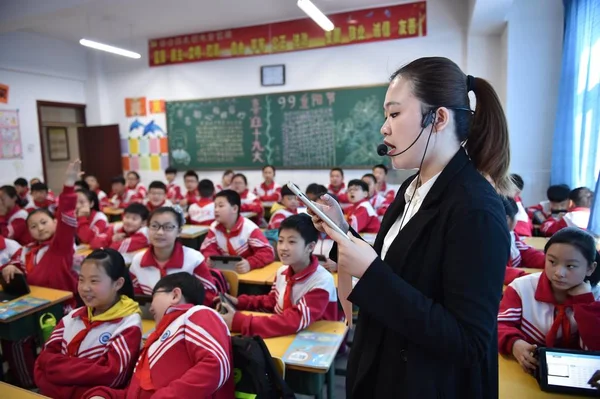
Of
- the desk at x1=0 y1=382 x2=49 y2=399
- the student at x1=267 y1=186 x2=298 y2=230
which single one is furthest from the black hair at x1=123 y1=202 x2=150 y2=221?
the desk at x1=0 y1=382 x2=49 y2=399

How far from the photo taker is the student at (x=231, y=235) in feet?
9.47

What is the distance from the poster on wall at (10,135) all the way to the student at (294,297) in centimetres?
557

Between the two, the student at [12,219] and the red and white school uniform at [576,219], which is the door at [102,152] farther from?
the red and white school uniform at [576,219]

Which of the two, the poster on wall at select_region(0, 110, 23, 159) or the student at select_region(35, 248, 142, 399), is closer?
the student at select_region(35, 248, 142, 399)

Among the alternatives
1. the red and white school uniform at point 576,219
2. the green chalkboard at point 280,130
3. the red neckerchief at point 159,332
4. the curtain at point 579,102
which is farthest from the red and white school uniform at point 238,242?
the green chalkboard at point 280,130

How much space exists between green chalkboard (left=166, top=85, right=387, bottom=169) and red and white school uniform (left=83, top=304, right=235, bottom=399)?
4553 millimetres

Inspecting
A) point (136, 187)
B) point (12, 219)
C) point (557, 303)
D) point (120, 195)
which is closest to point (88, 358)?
point (557, 303)

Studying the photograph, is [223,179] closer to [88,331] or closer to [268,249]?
[268,249]

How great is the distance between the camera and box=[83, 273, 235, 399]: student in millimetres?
1169

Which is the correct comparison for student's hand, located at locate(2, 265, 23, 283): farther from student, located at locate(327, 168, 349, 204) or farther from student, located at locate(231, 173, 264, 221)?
student, located at locate(327, 168, 349, 204)

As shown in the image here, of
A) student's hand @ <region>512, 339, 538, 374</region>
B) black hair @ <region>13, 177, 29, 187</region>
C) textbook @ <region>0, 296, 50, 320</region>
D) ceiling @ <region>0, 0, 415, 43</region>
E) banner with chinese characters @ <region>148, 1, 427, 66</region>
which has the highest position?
ceiling @ <region>0, 0, 415, 43</region>

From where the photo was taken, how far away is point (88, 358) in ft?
4.83

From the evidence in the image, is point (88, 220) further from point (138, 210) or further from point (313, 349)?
point (313, 349)

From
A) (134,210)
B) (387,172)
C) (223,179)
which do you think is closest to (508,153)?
(134,210)
